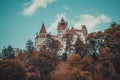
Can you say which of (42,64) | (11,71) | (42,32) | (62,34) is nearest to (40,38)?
(42,32)

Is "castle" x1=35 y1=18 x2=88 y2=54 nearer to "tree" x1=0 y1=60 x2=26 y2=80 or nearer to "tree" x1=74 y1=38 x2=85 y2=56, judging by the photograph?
"tree" x1=74 y1=38 x2=85 y2=56

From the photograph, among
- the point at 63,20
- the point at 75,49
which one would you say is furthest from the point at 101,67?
the point at 63,20

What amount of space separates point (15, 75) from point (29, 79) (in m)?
4.98

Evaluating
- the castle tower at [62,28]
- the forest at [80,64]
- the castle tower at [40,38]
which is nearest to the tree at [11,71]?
the forest at [80,64]

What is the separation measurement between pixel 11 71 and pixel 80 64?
19036mm

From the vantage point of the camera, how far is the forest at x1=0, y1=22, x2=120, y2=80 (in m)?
62.4

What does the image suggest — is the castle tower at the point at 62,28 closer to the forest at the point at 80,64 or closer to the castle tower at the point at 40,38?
the castle tower at the point at 40,38

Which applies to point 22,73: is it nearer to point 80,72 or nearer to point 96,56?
point 80,72

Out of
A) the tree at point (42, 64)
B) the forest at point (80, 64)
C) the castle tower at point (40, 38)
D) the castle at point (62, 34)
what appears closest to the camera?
the forest at point (80, 64)

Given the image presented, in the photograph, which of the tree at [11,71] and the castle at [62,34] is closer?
the tree at [11,71]

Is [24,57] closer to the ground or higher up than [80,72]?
higher up

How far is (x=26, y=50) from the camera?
8550cm

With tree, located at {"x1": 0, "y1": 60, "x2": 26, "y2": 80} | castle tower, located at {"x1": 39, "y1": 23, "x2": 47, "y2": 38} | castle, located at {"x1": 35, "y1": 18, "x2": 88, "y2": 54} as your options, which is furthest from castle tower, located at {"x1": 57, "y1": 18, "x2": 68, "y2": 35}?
tree, located at {"x1": 0, "y1": 60, "x2": 26, "y2": 80}

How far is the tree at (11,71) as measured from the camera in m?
61.0
